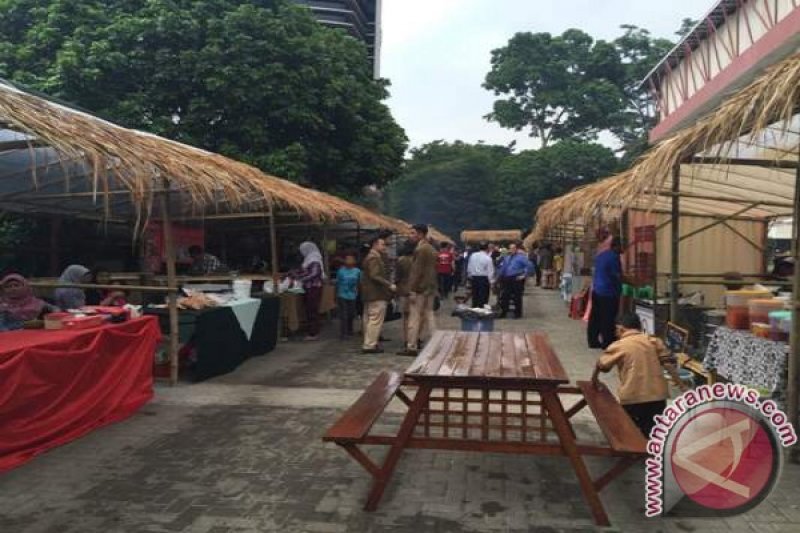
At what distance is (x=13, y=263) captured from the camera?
12.2 meters

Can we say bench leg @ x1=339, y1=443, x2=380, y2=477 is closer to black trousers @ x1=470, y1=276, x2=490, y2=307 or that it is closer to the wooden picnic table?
the wooden picnic table

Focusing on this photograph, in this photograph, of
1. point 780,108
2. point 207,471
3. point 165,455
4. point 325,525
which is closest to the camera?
point 325,525

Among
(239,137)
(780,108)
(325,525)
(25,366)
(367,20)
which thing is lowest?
(325,525)

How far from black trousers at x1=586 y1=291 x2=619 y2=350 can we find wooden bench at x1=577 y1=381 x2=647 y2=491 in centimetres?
507

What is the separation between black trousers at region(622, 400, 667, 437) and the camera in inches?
184

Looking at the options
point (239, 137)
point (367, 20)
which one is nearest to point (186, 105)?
point (239, 137)

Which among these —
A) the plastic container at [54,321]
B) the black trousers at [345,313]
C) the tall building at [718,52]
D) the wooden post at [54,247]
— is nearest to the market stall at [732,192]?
the tall building at [718,52]

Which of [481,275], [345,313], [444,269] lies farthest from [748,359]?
[444,269]

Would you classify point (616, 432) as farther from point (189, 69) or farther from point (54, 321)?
point (189, 69)

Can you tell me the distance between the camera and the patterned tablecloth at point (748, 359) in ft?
17.7

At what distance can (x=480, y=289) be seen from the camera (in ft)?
44.3

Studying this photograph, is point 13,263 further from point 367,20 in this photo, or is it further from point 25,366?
point 367,20

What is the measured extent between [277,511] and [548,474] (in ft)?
6.15

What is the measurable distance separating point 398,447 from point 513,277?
10654mm
